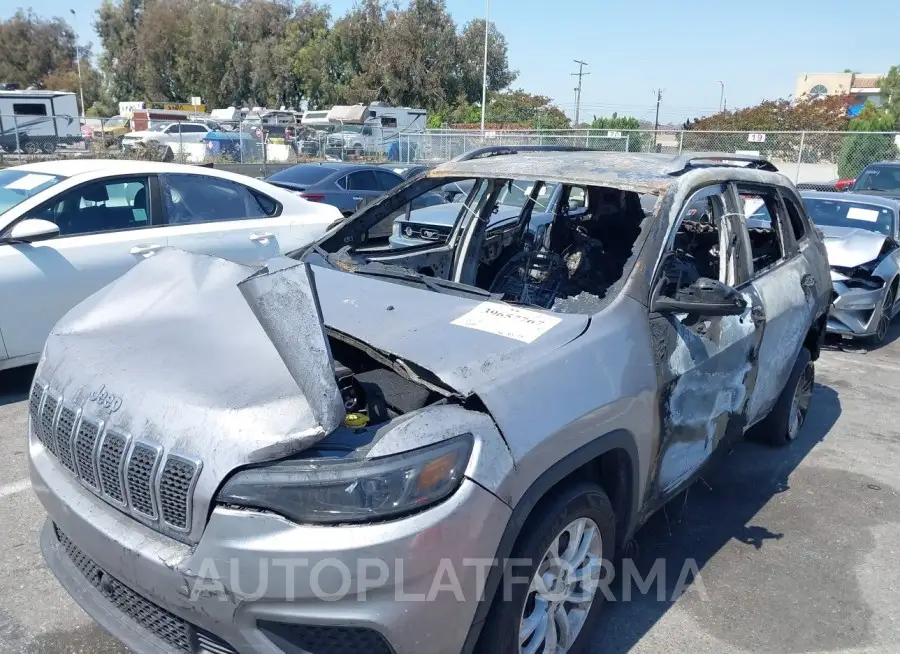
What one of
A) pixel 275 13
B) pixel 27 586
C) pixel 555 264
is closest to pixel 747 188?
pixel 555 264

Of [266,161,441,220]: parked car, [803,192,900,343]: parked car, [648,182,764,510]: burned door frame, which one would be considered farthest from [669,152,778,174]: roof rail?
[266,161,441,220]: parked car

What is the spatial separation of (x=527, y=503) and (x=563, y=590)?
1.84 ft

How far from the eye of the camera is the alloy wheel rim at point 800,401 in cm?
470

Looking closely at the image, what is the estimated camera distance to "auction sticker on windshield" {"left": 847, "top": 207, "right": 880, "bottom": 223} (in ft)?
27.0

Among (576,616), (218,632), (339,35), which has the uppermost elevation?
(339,35)

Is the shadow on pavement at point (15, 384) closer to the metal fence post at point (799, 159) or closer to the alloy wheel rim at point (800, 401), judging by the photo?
the alloy wheel rim at point (800, 401)

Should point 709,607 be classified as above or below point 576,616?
below

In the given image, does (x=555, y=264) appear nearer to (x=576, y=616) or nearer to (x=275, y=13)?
(x=576, y=616)

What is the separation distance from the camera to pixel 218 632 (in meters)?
1.96

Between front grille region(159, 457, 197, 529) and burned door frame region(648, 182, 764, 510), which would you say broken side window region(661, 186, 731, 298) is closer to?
burned door frame region(648, 182, 764, 510)

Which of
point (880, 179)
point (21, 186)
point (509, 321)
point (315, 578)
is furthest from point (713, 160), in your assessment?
point (880, 179)

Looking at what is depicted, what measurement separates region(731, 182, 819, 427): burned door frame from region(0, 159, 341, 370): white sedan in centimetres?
333

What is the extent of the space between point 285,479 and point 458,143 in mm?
28473

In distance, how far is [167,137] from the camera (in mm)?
31578
